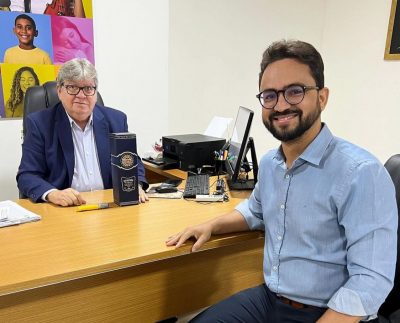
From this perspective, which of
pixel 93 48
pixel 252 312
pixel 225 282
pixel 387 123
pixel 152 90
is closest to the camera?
pixel 252 312

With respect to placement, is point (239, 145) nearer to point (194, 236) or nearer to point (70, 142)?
point (194, 236)

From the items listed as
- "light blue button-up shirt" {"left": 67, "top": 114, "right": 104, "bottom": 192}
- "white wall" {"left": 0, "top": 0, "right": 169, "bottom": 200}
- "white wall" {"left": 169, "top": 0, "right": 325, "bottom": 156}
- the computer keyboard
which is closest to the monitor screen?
the computer keyboard

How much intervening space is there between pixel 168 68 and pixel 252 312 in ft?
7.30

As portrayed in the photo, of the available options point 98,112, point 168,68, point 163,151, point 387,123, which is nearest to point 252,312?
point 98,112

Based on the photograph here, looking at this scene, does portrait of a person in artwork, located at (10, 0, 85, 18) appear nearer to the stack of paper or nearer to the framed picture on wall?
the stack of paper

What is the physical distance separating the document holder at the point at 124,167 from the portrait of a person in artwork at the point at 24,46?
48.7 inches

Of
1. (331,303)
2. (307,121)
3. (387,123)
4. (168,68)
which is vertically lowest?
(331,303)

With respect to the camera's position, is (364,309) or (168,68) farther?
(168,68)

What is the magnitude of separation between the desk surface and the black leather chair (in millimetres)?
603

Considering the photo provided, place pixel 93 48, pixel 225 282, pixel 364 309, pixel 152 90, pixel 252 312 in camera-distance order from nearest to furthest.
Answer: pixel 364 309
pixel 252 312
pixel 225 282
pixel 93 48
pixel 152 90

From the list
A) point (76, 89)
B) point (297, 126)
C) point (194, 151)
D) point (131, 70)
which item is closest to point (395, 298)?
point (297, 126)

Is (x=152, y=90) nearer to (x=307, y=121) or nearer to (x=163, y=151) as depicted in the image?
(x=163, y=151)

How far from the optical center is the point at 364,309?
0.92 metres

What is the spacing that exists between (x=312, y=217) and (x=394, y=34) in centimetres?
265
